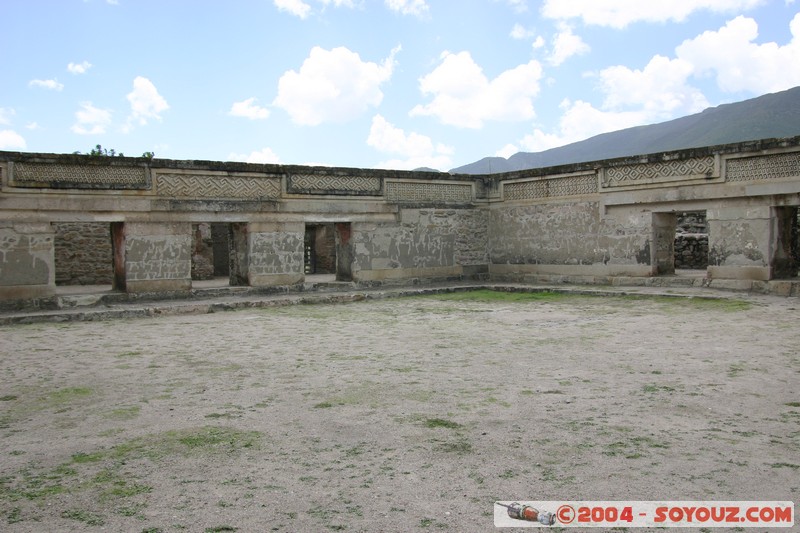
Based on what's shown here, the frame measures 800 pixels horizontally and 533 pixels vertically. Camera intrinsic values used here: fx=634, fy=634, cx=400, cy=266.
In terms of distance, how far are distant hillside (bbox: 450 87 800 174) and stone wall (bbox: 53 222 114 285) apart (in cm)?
4732

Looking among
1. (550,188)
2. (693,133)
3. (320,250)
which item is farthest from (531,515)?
(693,133)

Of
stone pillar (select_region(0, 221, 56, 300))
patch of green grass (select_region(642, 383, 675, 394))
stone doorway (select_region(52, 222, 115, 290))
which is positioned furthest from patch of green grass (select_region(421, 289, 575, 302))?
stone doorway (select_region(52, 222, 115, 290))

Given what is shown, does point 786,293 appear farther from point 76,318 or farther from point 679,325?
point 76,318

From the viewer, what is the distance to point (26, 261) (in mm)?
8469

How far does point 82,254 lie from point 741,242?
11683 millimetres

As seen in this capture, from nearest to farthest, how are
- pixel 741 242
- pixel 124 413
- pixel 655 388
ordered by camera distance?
pixel 124 413 < pixel 655 388 < pixel 741 242

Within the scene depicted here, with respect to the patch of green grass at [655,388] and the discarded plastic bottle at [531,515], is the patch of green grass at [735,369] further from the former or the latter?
the discarded plastic bottle at [531,515]

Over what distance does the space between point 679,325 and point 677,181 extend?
4.36 meters

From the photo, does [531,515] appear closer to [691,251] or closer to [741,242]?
[741,242]

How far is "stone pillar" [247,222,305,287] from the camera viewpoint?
10.1m

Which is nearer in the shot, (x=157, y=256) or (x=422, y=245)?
(x=157, y=256)

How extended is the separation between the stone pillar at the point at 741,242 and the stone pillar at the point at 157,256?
7942 millimetres

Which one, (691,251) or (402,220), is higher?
(402,220)

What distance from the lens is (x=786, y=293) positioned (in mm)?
8570
